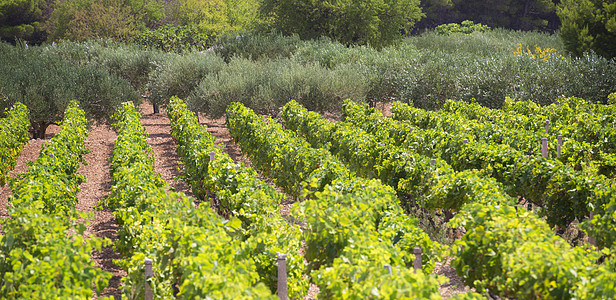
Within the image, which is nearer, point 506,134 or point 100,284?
point 100,284

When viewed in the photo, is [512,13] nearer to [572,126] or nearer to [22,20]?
[22,20]

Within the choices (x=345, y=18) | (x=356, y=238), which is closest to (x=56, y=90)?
(x=356, y=238)

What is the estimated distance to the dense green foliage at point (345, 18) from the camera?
28.0 meters

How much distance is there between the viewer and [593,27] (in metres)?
20.3

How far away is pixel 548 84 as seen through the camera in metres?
18.0

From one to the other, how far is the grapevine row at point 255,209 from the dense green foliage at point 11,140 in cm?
374

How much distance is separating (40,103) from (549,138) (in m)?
13.6

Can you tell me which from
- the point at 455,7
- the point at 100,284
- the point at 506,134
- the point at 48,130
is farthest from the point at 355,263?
the point at 455,7

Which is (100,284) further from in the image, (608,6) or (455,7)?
(455,7)

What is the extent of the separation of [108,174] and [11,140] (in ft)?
8.00

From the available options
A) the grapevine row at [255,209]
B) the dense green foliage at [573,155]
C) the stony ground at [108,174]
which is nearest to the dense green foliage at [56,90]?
the stony ground at [108,174]

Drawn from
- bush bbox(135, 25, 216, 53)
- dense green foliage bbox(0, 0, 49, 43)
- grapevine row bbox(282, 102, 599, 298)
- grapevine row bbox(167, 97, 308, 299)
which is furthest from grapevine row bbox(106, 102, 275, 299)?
dense green foliage bbox(0, 0, 49, 43)

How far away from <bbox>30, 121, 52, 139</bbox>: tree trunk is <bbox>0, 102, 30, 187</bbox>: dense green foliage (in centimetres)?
325

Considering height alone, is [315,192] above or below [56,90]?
above
